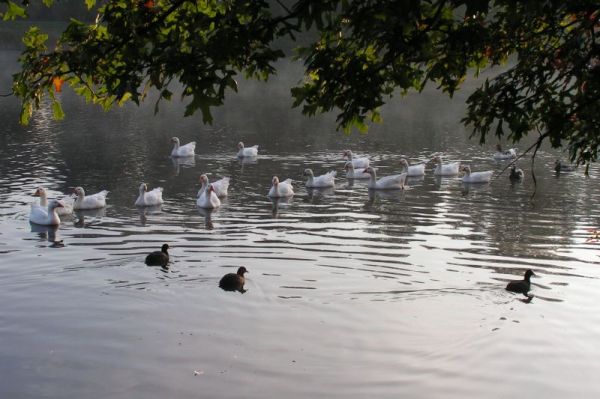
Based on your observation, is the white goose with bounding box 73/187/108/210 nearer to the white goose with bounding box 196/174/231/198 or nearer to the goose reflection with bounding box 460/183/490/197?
the white goose with bounding box 196/174/231/198

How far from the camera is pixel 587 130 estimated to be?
9930 millimetres

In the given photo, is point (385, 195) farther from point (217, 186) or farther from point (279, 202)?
point (217, 186)

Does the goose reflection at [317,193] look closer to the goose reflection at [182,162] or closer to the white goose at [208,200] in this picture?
the white goose at [208,200]

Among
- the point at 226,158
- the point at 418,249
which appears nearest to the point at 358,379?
the point at 418,249

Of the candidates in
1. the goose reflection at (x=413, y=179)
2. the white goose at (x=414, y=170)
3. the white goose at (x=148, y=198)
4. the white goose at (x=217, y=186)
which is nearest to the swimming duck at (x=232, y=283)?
the white goose at (x=148, y=198)

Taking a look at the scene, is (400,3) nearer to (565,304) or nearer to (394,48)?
(394,48)

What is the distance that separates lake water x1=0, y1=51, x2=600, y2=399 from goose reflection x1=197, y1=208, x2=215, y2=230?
0.14m

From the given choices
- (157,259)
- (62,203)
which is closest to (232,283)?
(157,259)

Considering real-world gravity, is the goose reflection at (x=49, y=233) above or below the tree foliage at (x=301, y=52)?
below

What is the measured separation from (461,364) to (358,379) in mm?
1863

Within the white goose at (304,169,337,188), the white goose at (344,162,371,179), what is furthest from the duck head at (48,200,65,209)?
the white goose at (344,162,371,179)

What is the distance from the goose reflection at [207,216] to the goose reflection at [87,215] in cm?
288

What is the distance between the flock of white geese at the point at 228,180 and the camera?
2597 cm

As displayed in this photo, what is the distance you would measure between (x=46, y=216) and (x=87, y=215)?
1885 mm
